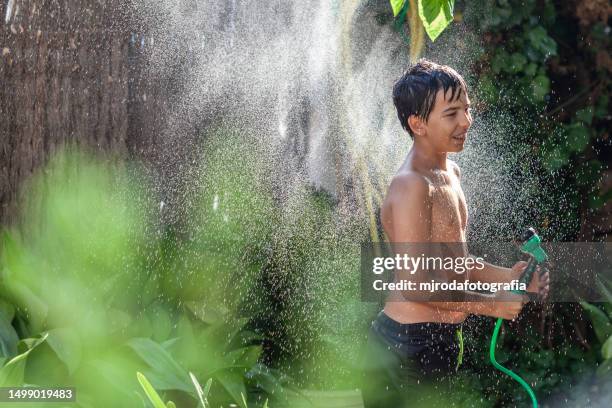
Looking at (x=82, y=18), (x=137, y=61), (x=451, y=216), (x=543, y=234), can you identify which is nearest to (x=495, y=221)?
(x=543, y=234)

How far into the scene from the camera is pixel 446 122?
2.54 metres

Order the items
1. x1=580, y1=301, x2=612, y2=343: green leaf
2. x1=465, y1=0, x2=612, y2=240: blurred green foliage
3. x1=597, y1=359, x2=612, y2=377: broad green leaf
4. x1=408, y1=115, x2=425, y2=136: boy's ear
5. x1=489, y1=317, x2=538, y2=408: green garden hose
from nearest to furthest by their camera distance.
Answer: x1=408, y1=115, x2=425, y2=136: boy's ear
x1=489, y1=317, x2=538, y2=408: green garden hose
x1=597, y1=359, x2=612, y2=377: broad green leaf
x1=580, y1=301, x2=612, y2=343: green leaf
x1=465, y1=0, x2=612, y2=240: blurred green foliage

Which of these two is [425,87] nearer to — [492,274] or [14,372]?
[492,274]

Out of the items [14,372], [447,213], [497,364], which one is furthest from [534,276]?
[14,372]

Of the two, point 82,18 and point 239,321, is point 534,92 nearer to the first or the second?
point 239,321

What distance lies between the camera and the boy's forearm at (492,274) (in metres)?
2.57

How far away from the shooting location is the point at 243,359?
10.7 ft

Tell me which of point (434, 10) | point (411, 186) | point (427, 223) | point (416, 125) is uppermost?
point (434, 10)

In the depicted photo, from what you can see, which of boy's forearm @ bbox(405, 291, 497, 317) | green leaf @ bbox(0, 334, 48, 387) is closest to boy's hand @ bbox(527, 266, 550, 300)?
boy's forearm @ bbox(405, 291, 497, 317)

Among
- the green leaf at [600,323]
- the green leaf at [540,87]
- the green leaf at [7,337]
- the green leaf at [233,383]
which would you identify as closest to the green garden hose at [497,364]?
the green leaf at [600,323]

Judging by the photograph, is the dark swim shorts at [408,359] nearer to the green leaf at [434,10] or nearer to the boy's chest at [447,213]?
the boy's chest at [447,213]

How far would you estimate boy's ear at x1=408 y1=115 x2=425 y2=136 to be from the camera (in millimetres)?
2547

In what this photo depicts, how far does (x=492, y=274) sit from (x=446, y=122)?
476 mm

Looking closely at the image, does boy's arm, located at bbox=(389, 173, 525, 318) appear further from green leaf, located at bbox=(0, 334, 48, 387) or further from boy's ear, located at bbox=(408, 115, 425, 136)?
green leaf, located at bbox=(0, 334, 48, 387)
